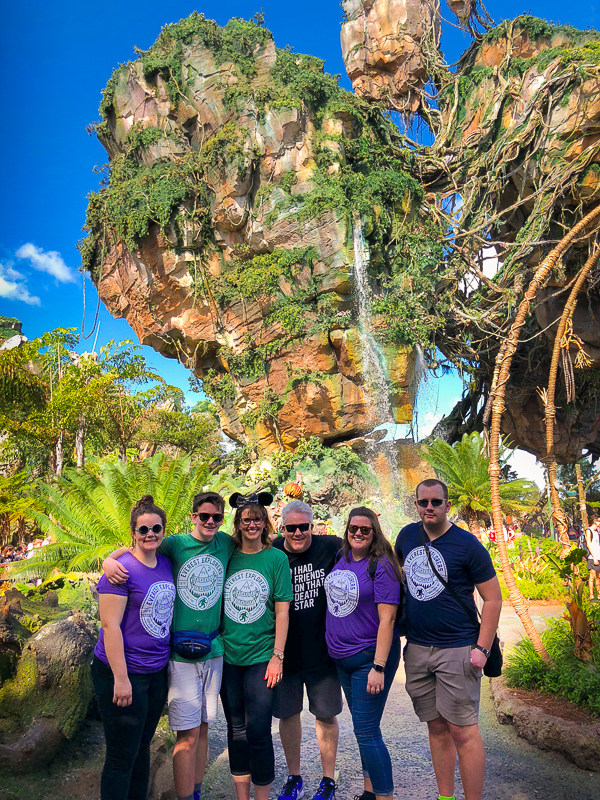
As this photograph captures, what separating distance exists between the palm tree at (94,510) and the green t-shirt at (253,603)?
529 centimetres

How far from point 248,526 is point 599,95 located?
18.4m

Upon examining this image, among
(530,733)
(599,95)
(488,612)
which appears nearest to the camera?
(488,612)

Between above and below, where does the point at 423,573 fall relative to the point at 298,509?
below

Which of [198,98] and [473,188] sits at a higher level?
[198,98]

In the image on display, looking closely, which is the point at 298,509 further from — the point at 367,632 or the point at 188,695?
the point at 188,695

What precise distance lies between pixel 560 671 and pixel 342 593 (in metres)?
2.52

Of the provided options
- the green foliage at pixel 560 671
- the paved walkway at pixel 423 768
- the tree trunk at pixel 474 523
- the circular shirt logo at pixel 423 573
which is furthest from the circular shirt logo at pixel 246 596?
the tree trunk at pixel 474 523

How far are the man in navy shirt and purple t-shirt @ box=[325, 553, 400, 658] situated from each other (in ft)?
0.52

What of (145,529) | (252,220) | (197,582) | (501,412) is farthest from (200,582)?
(252,220)

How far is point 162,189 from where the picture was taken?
18266 millimetres

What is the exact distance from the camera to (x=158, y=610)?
8.64 feet

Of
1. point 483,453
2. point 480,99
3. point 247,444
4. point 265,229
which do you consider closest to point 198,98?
point 265,229

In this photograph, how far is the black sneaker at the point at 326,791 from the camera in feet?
9.91

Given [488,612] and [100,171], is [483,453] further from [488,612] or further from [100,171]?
[100,171]
